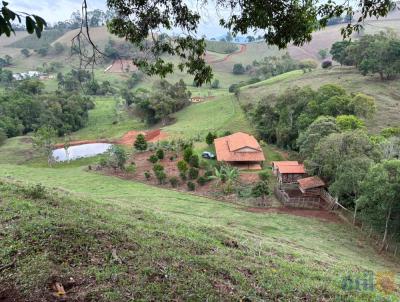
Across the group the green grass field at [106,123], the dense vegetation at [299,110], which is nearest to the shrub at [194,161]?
the dense vegetation at [299,110]

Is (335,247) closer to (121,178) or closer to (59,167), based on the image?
(121,178)

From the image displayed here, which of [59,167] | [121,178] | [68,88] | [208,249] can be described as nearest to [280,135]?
[121,178]

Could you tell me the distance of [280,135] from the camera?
40.5m

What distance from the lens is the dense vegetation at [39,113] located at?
59.4 meters

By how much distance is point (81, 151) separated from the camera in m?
52.1

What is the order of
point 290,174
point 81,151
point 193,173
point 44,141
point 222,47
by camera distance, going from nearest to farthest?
point 290,174, point 193,173, point 44,141, point 81,151, point 222,47

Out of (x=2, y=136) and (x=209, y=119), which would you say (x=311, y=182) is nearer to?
(x=209, y=119)

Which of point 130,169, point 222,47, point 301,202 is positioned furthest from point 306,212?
point 222,47

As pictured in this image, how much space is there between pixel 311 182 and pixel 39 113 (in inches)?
1973

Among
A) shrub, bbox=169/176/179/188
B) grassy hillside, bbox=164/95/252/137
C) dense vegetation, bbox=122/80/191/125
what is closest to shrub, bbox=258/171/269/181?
shrub, bbox=169/176/179/188

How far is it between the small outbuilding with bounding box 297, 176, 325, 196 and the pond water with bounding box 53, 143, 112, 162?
29.0m

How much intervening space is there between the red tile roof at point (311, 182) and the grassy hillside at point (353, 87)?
1590 cm

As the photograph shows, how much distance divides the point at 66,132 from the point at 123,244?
57.3m

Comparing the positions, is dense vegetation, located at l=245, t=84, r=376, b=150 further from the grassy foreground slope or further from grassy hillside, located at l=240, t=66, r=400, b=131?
the grassy foreground slope
